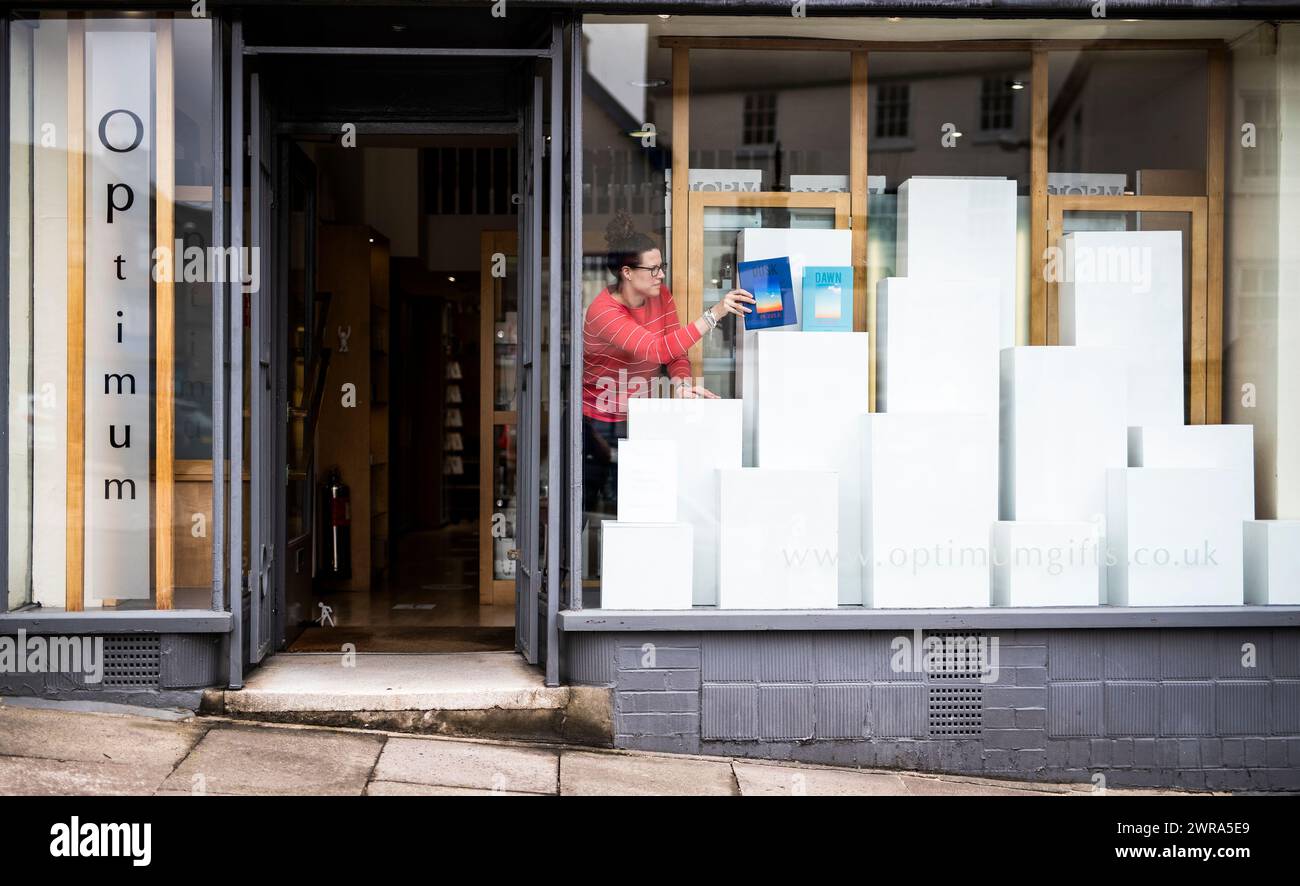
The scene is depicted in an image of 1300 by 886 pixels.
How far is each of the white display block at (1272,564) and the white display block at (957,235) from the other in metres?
1.49

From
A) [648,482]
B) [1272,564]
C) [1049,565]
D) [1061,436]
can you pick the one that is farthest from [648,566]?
[1272,564]

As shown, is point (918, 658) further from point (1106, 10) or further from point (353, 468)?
point (353, 468)

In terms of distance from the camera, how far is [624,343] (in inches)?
215

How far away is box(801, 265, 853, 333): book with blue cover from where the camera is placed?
5.47 m

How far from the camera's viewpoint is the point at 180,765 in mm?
4562

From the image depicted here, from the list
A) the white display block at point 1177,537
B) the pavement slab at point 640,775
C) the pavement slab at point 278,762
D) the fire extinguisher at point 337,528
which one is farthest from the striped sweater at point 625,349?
the fire extinguisher at point 337,528

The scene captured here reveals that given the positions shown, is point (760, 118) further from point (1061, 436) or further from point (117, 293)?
point (117, 293)

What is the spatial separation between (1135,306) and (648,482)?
2.59 meters

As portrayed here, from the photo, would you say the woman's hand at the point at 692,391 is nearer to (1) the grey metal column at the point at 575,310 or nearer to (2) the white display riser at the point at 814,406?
(2) the white display riser at the point at 814,406

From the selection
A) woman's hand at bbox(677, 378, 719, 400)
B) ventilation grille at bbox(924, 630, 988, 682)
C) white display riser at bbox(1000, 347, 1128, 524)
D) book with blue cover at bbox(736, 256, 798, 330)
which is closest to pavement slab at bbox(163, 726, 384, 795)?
woman's hand at bbox(677, 378, 719, 400)

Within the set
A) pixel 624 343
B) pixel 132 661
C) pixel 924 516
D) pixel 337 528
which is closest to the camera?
pixel 132 661

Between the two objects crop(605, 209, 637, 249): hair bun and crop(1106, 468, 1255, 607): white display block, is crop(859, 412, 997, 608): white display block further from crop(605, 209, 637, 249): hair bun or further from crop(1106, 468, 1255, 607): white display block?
crop(605, 209, 637, 249): hair bun

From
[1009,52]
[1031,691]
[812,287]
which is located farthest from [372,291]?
[1031,691]

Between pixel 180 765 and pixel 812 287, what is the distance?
A: 3.58 meters
